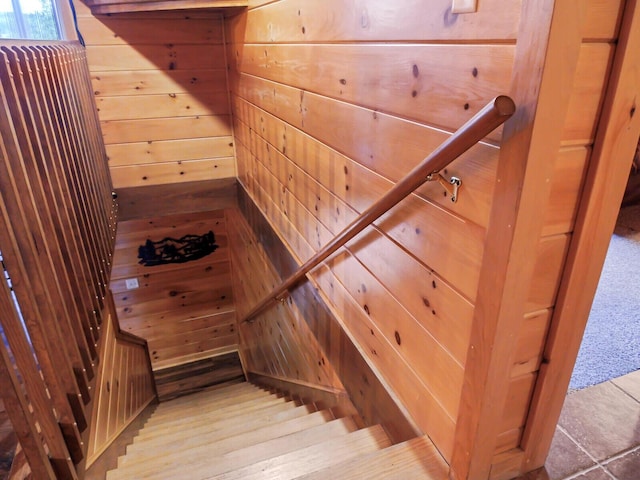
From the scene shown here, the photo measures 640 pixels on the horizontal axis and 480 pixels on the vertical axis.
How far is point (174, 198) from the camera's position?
4.06 m

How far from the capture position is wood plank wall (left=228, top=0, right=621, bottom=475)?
3.00 feet

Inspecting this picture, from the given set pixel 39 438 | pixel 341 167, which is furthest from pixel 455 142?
pixel 39 438

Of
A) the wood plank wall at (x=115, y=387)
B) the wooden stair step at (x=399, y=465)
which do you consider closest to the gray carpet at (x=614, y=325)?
the wooden stair step at (x=399, y=465)

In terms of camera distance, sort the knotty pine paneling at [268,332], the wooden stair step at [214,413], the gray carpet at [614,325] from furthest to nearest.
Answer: the wooden stair step at [214,413] → the knotty pine paneling at [268,332] → the gray carpet at [614,325]

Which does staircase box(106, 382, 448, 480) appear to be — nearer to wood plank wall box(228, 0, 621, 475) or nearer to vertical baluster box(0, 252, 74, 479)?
wood plank wall box(228, 0, 621, 475)

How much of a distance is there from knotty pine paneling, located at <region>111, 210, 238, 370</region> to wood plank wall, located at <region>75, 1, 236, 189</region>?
97 cm

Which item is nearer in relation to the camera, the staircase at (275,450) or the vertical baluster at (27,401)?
the vertical baluster at (27,401)

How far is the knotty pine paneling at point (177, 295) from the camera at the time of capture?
4809 millimetres

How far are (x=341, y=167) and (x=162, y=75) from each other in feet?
8.41

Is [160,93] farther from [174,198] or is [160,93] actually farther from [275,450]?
[275,450]

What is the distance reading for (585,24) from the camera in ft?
2.60

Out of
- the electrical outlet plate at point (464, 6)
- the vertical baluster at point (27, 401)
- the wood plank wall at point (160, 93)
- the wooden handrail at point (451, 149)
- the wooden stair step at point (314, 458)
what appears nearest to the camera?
the wooden handrail at point (451, 149)

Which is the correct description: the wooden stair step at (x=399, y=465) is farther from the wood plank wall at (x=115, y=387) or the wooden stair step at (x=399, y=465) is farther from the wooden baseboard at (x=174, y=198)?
the wooden baseboard at (x=174, y=198)

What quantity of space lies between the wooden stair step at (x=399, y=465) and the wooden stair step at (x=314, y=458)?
190 mm
